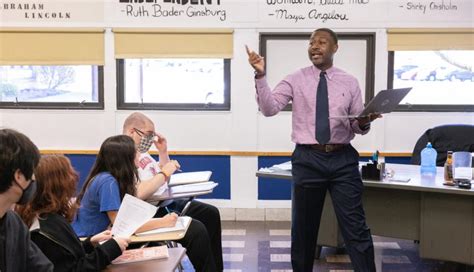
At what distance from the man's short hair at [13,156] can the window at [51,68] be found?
3683 millimetres

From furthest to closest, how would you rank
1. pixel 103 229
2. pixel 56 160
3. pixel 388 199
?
pixel 388 199 → pixel 103 229 → pixel 56 160

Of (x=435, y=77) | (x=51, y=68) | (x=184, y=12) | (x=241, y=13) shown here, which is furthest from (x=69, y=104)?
(x=435, y=77)

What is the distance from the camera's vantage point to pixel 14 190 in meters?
1.38

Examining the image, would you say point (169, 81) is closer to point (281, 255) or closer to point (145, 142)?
point (145, 142)

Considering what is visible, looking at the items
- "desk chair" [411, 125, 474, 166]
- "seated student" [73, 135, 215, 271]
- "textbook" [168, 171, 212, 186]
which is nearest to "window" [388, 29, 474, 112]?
"desk chair" [411, 125, 474, 166]

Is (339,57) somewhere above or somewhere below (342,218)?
above

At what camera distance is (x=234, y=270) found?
3.68m

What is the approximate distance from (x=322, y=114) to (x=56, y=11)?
317 centimetres

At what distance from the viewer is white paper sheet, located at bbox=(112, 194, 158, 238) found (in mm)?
2109

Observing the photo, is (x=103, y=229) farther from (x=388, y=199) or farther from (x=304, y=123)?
(x=388, y=199)

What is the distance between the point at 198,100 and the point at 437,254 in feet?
8.64

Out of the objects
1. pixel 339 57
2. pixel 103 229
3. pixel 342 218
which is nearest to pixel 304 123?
pixel 342 218

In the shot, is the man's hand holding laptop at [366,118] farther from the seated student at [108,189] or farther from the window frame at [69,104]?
the window frame at [69,104]

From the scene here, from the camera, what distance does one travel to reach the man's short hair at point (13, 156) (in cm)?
136
